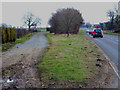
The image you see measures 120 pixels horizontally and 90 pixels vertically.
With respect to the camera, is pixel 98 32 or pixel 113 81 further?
pixel 98 32

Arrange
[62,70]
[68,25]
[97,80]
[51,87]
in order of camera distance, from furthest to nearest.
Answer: [68,25], [62,70], [97,80], [51,87]

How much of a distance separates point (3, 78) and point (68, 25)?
26975 millimetres

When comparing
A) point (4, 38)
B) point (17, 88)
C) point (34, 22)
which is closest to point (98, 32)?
point (4, 38)

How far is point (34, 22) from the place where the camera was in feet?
304

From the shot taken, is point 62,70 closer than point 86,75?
No

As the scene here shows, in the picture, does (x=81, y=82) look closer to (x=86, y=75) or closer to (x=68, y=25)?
(x=86, y=75)

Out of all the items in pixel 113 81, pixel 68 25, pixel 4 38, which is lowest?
pixel 113 81

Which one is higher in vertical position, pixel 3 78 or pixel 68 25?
pixel 68 25

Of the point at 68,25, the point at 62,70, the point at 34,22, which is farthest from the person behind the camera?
the point at 34,22

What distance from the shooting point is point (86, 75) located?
6.09 meters

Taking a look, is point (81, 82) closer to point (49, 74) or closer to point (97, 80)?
point (97, 80)

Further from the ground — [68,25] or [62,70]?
[68,25]

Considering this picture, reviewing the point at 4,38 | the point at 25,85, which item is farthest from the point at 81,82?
the point at 4,38

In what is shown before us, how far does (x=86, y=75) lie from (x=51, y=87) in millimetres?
1694
